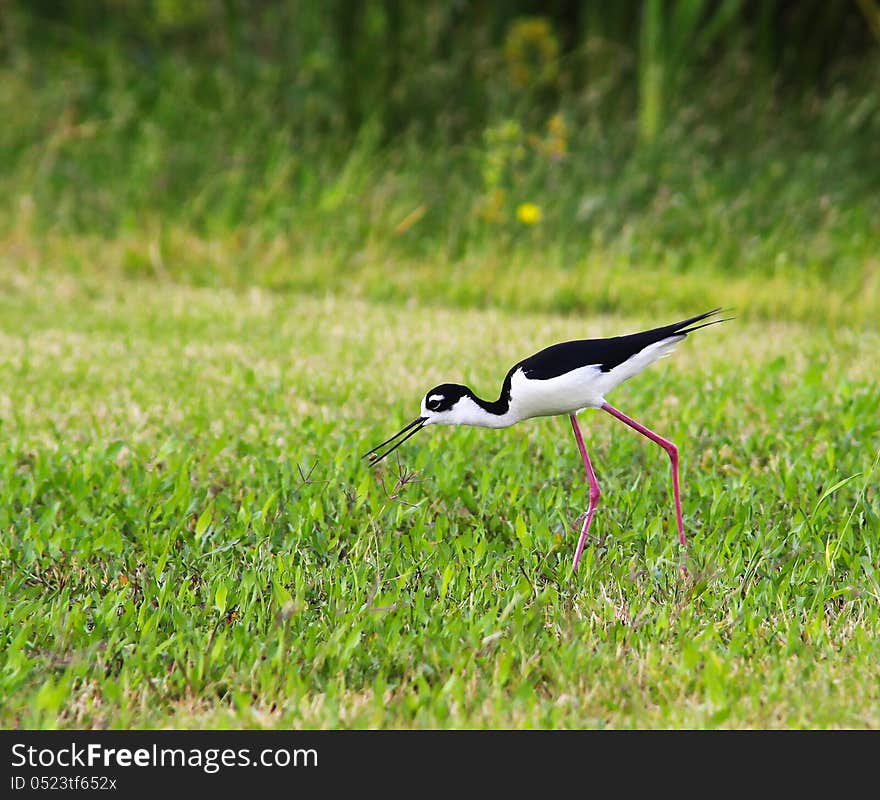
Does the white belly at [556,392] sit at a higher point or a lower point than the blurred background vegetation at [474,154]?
lower

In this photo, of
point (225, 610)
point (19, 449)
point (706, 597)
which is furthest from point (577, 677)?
point (19, 449)

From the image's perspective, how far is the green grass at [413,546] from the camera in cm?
301

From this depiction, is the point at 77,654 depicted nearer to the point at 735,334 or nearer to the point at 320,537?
the point at 320,537

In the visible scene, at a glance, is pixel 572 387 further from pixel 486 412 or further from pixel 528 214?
pixel 528 214

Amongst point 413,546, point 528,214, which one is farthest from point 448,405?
point 528,214

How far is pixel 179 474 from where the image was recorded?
4.41 m

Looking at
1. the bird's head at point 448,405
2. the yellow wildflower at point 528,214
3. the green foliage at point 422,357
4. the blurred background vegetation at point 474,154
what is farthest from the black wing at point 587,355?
the yellow wildflower at point 528,214

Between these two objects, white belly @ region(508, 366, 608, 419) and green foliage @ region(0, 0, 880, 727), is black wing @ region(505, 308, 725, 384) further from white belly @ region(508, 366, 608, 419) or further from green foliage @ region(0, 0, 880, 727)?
green foliage @ region(0, 0, 880, 727)

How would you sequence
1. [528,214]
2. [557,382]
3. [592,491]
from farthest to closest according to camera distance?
[528,214], [592,491], [557,382]

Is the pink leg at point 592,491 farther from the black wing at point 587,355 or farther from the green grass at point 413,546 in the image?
the black wing at point 587,355

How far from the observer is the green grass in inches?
119

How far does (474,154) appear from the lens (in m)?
9.77

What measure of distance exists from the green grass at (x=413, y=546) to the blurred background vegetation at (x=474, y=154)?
210 centimetres

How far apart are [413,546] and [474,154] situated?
636cm
